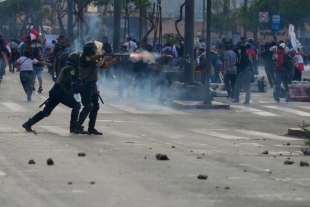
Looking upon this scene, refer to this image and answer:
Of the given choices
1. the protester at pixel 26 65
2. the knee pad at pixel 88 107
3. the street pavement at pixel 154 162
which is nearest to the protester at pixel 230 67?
the protester at pixel 26 65

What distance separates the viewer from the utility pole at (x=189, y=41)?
27.0 m

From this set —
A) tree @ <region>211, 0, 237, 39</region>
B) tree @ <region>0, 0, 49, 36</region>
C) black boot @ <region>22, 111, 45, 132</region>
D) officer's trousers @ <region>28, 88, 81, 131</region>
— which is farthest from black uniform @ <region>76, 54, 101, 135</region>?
tree @ <region>211, 0, 237, 39</region>

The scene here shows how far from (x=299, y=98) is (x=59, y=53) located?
26.3 feet

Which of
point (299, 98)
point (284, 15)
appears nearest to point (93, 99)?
point (299, 98)

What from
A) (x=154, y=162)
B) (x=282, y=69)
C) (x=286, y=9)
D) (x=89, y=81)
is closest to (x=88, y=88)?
(x=89, y=81)

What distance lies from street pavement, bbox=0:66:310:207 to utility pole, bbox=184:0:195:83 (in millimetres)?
3913

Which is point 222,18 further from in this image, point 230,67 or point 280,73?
point 230,67

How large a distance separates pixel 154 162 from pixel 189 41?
14.6 m

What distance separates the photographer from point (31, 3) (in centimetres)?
7738

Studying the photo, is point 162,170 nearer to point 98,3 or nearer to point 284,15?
point 98,3

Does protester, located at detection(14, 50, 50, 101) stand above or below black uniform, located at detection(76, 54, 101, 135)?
below

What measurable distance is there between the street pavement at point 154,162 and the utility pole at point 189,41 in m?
3.91

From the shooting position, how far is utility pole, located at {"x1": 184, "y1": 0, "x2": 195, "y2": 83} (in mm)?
27016

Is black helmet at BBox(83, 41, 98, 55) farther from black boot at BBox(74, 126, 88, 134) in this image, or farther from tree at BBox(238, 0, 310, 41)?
tree at BBox(238, 0, 310, 41)
